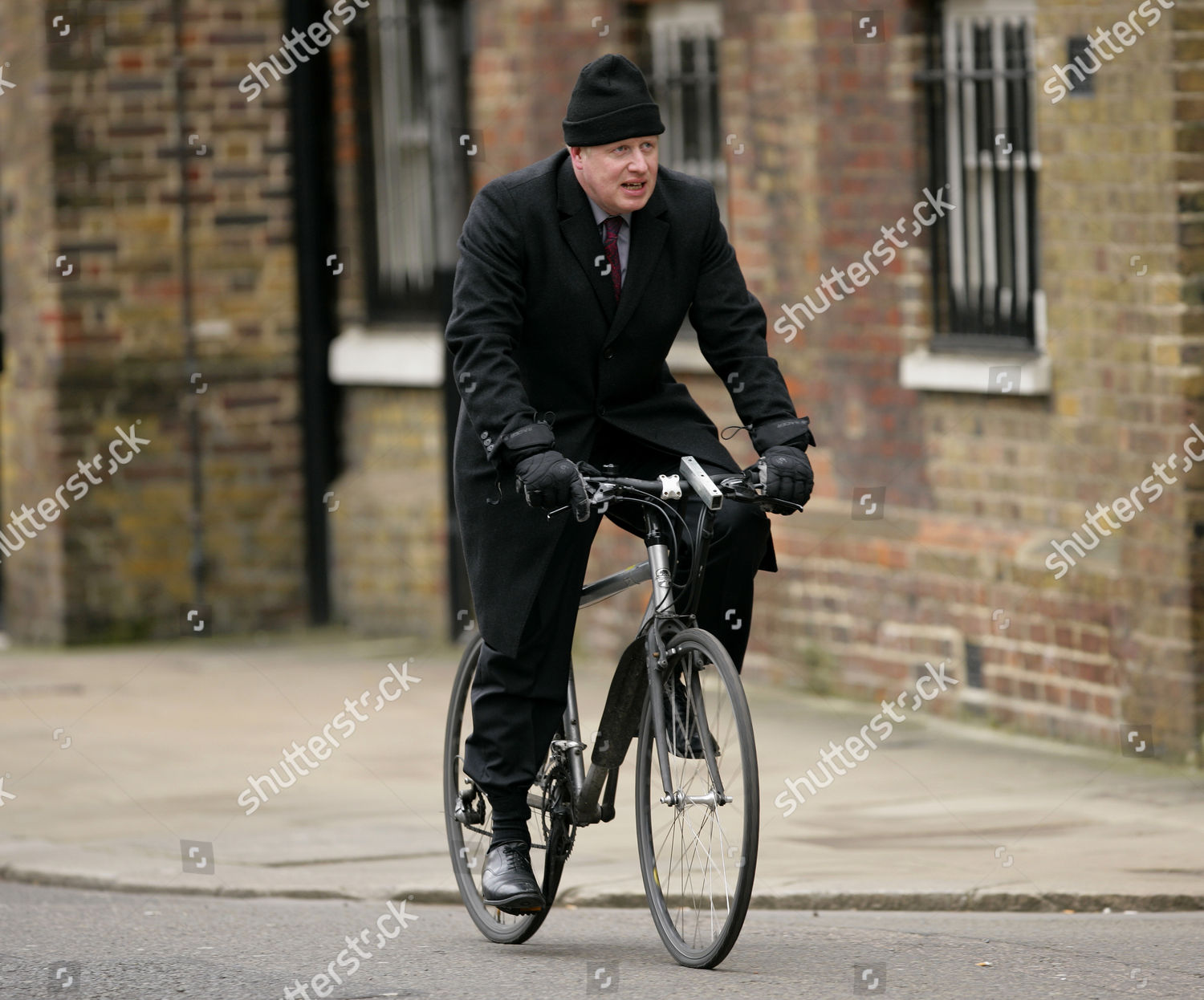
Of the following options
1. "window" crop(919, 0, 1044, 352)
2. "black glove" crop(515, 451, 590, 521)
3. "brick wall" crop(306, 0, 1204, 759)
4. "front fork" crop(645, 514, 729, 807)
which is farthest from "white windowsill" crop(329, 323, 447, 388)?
"black glove" crop(515, 451, 590, 521)

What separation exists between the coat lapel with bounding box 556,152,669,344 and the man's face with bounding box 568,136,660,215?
0.24 feet

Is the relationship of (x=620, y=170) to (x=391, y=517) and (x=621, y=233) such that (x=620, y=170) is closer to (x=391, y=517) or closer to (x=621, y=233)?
(x=621, y=233)

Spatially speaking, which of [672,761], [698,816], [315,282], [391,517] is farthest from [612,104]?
[315,282]

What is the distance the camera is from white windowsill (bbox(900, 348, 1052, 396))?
884 cm

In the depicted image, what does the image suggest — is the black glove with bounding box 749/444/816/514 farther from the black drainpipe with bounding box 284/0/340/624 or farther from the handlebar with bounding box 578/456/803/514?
A: the black drainpipe with bounding box 284/0/340/624

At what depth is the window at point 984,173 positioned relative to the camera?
9055 millimetres

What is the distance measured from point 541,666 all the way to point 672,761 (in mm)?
483

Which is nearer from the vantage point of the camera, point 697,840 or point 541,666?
point 697,840

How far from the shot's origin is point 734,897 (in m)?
5.03

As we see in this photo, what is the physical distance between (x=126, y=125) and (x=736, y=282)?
7.16 meters

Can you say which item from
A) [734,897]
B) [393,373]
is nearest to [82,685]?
[393,373]

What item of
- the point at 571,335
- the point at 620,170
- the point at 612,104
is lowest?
the point at 571,335

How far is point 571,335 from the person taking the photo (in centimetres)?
552

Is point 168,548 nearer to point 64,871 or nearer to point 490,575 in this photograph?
point 64,871
